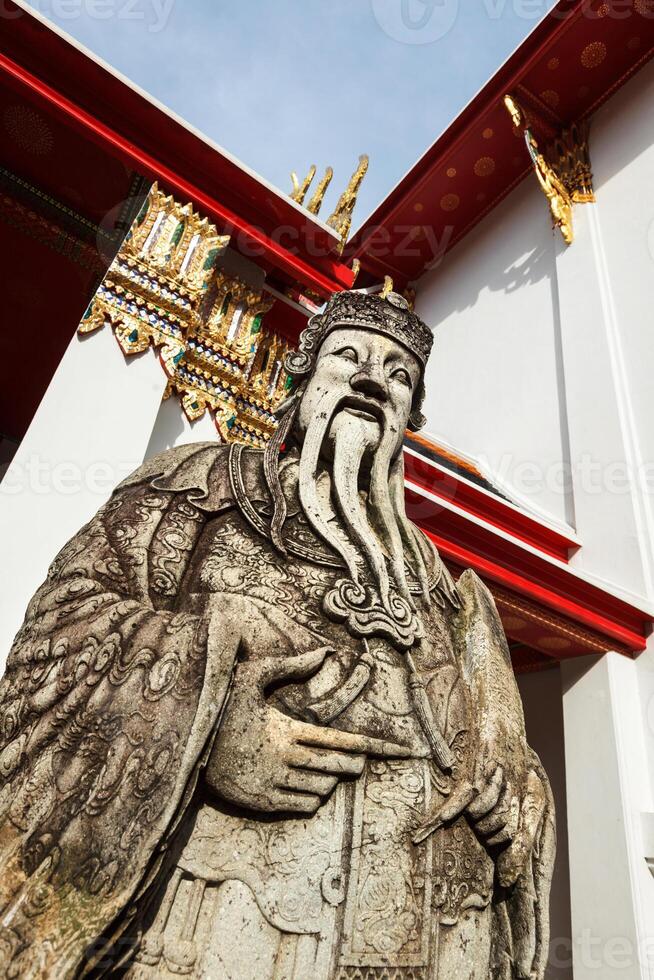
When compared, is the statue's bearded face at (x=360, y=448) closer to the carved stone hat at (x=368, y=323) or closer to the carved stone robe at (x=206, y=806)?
the carved stone hat at (x=368, y=323)

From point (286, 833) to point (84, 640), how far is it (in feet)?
1.66

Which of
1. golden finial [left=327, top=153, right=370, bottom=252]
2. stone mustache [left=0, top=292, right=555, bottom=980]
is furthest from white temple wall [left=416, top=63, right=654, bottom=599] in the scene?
stone mustache [left=0, top=292, right=555, bottom=980]

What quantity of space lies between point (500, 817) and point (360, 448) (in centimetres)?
91

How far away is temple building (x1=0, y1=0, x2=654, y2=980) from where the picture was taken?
2.92 m

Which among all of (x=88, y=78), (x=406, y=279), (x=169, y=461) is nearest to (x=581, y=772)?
(x=169, y=461)

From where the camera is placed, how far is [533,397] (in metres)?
6.71

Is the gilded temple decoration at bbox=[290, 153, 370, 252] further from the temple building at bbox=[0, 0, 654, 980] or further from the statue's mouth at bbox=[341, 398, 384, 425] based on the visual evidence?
the statue's mouth at bbox=[341, 398, 384, 425]

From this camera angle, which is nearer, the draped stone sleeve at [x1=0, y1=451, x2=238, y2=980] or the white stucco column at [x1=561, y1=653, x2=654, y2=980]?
Result: the draped stone sleeve at [x1=0, y1=451, x2=238, y2=980]

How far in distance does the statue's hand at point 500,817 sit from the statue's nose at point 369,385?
97 cm

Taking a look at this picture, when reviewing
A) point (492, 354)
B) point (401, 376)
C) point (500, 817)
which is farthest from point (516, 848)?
point (492, 354)

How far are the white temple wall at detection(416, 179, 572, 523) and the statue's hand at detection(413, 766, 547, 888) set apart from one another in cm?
501

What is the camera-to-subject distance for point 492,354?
25.2 feet

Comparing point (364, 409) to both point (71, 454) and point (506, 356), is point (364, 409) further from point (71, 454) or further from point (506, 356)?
point (506, 356)

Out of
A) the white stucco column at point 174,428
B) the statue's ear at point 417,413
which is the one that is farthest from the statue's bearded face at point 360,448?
the white stucco column at point 174,428
